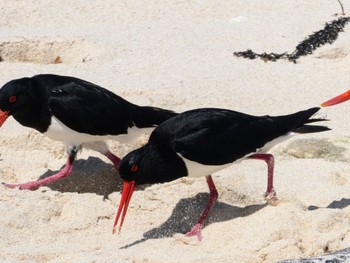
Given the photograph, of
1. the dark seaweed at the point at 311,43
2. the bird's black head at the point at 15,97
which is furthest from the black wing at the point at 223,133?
the dark seaweed at the point at 311,43

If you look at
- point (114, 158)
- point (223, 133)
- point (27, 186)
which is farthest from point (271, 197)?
point (27, 186)

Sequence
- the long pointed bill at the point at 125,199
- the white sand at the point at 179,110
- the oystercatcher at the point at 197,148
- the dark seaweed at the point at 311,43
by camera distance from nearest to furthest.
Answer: the white sand at the point at 179,110, the long pointed bill at the point at 125,199, the oystercatcher at the point at 197,148, the dark seaweed at the point at 311,43

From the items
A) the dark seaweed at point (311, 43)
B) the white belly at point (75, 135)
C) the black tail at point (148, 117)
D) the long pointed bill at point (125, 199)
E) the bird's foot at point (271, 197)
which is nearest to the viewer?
the long pointed bill at point (125, 199)

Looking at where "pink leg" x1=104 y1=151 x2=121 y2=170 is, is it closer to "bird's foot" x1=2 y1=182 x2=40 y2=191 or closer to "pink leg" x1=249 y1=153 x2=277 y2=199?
"bird's foot" x1=2 y1=182 x2=40 y2=191

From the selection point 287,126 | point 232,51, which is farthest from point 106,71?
point 287,126

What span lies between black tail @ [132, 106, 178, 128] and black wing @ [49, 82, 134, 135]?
0.19ft

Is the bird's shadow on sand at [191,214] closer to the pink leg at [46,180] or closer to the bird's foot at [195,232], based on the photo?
the bird's foot at [195,232]

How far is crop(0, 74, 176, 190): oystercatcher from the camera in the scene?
252 inches

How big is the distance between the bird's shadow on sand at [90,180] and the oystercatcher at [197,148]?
0.68m

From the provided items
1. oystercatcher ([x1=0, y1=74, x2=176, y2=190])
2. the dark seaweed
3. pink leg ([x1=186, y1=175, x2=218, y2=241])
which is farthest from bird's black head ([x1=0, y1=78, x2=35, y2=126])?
the dark seaweed

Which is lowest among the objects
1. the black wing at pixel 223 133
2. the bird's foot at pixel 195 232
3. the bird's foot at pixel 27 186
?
the bird's foot at pixel 27 186

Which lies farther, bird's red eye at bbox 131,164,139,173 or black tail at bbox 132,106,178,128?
black tail at bbox 132,106,178,128

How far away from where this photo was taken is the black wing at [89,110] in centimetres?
642

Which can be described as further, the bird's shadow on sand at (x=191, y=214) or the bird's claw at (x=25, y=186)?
the bird's claw at (x=25, y=186)
